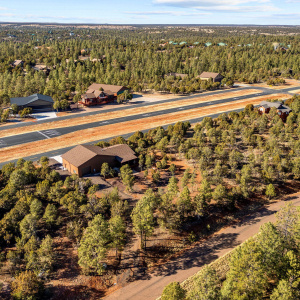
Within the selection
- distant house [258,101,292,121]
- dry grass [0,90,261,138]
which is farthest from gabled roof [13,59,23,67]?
distant house [258,101,292,121]

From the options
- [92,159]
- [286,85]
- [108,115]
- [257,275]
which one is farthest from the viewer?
[286,85]

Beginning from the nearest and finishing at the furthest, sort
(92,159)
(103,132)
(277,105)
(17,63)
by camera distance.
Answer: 1. (92,159)
2. (103,132)
3. (277,105)
4. (17,63)

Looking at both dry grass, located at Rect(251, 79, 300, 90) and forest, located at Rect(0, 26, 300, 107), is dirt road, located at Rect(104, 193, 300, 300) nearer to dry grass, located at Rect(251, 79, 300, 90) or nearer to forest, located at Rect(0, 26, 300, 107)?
forest, located at Rect(0, 26, 300, 107)

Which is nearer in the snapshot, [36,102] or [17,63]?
[36,102]

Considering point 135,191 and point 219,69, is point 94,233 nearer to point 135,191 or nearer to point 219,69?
point 135,191

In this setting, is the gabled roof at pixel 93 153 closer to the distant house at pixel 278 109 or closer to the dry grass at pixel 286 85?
the distant house at pixel 278 109

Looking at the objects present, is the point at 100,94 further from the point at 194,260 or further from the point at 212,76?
the point at 194,260

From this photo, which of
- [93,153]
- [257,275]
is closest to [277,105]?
[93,153]
